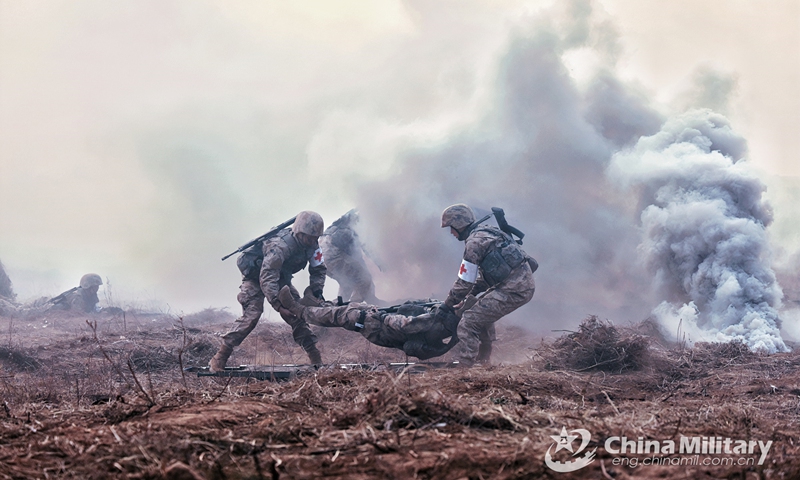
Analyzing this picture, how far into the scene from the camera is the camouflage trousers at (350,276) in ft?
51.2

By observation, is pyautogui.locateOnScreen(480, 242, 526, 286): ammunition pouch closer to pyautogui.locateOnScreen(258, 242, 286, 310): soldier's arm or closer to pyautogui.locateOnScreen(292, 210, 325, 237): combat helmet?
pyautogui.locateOnScreen(292, 210, 325, 237): combat helmet

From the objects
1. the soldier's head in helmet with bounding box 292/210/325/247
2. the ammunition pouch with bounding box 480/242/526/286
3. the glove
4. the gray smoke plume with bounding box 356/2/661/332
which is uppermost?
the gray smoke plume with bounding box 356/2/661/332

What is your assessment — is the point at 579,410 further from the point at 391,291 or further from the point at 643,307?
the point at 391,291

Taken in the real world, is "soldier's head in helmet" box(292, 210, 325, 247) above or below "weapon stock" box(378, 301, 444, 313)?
above

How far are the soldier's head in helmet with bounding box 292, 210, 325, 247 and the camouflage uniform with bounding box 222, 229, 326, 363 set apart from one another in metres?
0.12

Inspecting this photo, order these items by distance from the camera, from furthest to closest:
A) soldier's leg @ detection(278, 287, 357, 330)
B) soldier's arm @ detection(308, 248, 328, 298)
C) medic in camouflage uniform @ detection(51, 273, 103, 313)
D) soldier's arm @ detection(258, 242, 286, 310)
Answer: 1. medic in camouflage uniform @ detection(51, 273, 103, 313)
2. soldier's arm @ detection(308, 248, 328, 298)
3. soldier's arm @ detection(258, 242, 286, 310)
4. soldier's leg @ detection(278, 287, 357, 330)

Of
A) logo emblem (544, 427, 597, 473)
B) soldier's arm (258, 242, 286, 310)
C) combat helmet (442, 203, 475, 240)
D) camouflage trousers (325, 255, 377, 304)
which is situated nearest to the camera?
logo emblem (544, 427, 597, 473)

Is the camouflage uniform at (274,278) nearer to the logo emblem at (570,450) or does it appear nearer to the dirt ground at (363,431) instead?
the dirt ground at (363,431)

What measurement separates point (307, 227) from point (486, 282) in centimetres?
275

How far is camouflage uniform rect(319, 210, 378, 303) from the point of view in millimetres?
15625

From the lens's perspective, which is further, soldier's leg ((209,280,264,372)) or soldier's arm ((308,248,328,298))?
soldier's arm ((308,248,328,298))

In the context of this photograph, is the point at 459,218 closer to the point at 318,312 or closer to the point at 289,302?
the point at 318,312

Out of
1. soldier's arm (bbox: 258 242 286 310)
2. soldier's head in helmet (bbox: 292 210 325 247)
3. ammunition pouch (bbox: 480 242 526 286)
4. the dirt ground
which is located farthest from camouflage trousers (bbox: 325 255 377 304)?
the dirt ground

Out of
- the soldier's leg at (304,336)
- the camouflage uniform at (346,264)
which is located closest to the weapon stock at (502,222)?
the soldier's leg at (304,336)
